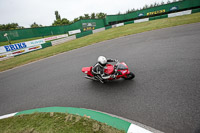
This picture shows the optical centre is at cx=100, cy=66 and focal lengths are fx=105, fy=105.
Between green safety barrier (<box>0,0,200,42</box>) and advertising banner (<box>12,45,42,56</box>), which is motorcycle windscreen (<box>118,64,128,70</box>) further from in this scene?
green safety barrier (<box>0,0,200,42</box>)

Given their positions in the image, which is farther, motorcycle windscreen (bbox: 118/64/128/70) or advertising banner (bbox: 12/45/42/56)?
advertising banner (bbox: 12/45/42/56)

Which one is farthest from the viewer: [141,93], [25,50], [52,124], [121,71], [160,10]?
[160,10]

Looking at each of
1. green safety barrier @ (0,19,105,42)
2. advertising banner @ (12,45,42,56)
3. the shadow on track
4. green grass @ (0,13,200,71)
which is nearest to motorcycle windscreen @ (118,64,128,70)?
the shadow on track

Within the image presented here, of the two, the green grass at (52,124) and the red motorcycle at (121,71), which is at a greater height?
the red motorcycle at (121,71)

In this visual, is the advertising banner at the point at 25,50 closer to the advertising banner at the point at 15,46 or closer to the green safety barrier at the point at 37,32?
the advertising banner at the point at 15,46

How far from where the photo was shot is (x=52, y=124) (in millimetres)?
2975

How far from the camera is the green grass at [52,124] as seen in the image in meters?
2.66

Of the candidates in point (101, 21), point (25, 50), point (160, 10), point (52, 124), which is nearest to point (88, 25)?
point (101, 21)

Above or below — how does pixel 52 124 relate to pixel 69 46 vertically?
below

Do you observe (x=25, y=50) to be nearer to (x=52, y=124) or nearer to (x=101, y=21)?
(x=52, y=124)

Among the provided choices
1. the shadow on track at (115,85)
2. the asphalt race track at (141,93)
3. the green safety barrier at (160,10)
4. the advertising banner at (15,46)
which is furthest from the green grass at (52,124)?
the green safety barrier at (160,10)

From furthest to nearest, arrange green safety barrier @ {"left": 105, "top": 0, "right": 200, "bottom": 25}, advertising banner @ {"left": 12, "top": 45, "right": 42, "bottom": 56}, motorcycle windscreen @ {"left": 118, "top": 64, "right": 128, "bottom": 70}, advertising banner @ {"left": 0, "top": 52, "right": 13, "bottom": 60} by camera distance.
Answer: green safety barrier @ {"left": 105, "top": 0, "right": 200, "bottom": 25}, advertising banner @ {"left": 12, "top": 45, "right": 42, "bottom": 56}, advertising banner @ {"left": 0, "top": 52, "right": 13, "bottom": 60}, motorcycle windscreen @ {"left": 118, "top": 64, "right": 128, "bottom": 70}

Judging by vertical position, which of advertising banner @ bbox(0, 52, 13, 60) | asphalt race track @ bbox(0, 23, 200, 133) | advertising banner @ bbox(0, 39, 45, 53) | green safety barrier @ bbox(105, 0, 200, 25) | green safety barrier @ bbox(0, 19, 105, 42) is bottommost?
asphalt race track @ bbox(0, 23, 200, 133)

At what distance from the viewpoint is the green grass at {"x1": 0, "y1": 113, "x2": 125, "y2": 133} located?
2656 millimetres
